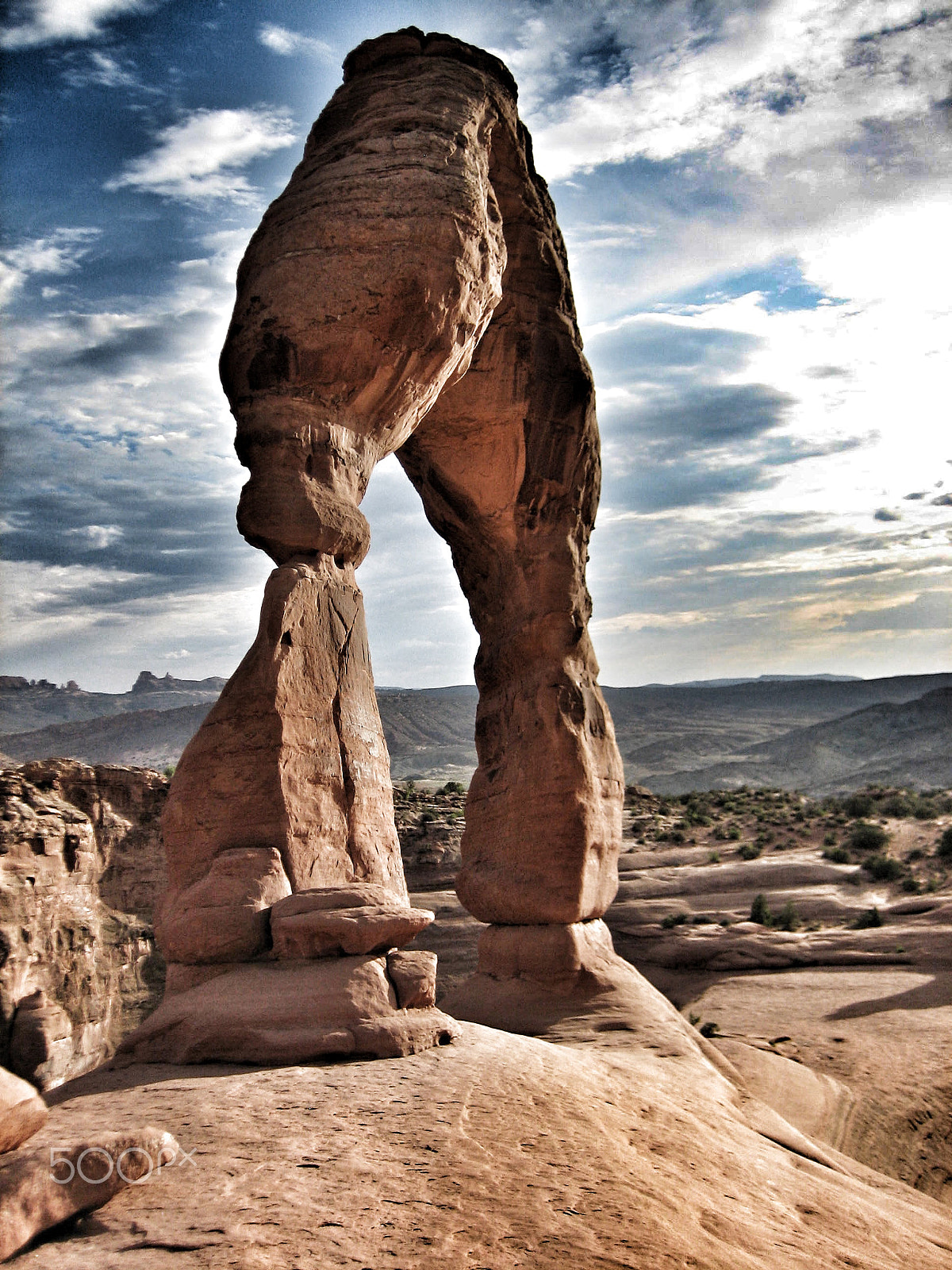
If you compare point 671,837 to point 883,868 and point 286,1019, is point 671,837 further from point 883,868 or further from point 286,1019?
point 286,1019

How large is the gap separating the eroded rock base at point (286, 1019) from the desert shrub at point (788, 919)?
13223 mm

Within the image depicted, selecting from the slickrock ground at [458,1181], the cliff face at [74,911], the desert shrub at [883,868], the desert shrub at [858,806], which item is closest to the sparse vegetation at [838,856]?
the desert shrub at [883,868]

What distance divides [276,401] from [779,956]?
12282mm

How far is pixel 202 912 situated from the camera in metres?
4.79

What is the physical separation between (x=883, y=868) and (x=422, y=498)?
43.7 ft

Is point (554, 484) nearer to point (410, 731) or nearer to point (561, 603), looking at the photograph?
point (561, 603)

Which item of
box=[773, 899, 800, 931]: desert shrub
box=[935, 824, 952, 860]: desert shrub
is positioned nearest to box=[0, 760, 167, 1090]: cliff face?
box=[773, 899, 800, 931]: desert shrub

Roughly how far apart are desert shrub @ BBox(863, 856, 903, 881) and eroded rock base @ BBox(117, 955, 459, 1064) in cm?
1583

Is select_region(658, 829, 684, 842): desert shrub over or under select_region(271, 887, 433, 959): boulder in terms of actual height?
under

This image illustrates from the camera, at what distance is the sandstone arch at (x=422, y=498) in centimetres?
525

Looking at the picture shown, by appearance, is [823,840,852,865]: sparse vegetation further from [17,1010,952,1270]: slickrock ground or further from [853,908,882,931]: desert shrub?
[17,1010,952,1270]: slickrock ground

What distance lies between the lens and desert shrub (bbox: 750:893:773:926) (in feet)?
54.1

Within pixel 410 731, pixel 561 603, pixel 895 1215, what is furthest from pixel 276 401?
pixel 410 731

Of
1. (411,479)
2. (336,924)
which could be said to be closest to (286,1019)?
(336,924)
